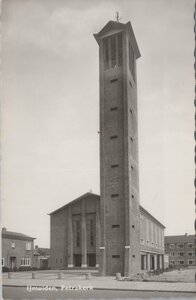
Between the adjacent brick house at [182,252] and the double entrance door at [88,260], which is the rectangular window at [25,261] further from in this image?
the adjacent brick house at [182,252]

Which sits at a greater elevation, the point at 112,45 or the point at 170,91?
the point at 112,45

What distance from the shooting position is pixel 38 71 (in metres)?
22.0

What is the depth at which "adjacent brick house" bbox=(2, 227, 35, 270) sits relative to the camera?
4850 centimetres

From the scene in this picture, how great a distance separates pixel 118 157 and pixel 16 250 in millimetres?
23080

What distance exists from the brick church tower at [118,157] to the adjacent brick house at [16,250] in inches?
626

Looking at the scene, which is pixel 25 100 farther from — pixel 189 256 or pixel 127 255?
pixel 189 256

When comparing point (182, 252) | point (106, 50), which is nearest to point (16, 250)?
point (106, 50)

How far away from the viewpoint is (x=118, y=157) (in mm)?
35625

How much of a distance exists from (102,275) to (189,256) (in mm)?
47610

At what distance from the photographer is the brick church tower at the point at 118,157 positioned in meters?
34.2

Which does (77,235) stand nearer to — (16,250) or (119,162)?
(16,250)

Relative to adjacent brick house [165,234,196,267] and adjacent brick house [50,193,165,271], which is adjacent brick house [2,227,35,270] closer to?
adjacent brick house [50,193,165,271]

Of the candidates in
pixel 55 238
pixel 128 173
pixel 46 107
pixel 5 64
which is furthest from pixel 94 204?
pixel 5 64

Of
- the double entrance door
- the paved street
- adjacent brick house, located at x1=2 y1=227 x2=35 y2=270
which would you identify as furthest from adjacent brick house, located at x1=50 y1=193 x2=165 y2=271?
the paved street
